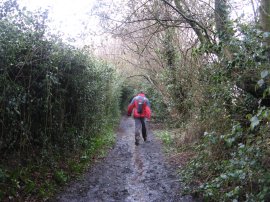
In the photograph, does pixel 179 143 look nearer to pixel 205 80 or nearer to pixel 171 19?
pixel 205 80

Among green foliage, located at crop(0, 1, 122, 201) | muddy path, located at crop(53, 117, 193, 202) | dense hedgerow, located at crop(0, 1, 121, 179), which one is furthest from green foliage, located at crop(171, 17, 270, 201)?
dense hedgerow, located at crop(0, 1, 121, 179)

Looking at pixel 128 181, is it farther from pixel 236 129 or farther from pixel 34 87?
pixel 236 129

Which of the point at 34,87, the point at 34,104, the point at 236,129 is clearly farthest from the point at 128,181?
the point at 236,129

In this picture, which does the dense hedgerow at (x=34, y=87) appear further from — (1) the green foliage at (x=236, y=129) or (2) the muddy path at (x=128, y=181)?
(1) the green foliage at (x=236, y=129)

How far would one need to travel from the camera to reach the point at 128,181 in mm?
6598

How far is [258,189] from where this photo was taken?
406cm

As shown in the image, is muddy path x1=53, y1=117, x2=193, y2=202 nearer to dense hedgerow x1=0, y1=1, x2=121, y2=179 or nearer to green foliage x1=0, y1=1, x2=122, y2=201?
green foliage x1=0, y1=1, x2=122, y2=201

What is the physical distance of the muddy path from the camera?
5.56 meters

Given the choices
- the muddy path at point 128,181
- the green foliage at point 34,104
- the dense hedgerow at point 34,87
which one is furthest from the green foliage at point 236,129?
the dense hedgerow at point 34,87

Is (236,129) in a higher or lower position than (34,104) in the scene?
lower

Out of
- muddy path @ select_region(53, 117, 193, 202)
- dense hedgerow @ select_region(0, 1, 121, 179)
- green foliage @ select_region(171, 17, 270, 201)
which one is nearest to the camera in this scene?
green foliage @ select_region(171, 17, 270, 201)

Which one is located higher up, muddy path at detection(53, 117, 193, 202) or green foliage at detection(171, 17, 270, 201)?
green foliage at detection(171, 17, 270, 201)

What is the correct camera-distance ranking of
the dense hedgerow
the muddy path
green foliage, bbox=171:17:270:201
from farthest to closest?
the muddy path
the dense hedgerow
green foliage, bbox=171:17:270:201

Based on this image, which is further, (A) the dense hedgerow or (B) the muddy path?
(B) the muddy path
